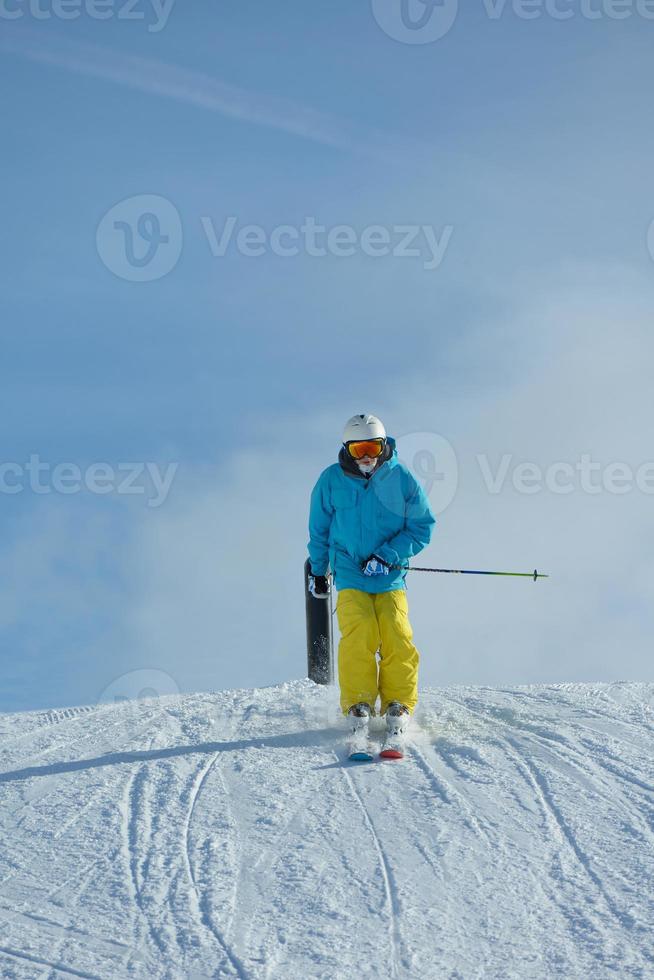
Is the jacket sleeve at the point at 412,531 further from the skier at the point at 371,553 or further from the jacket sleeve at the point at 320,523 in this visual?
the jacket sleeve at the point at 320,523

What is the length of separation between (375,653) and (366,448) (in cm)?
154

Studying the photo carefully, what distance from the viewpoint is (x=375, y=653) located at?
23.4 feet

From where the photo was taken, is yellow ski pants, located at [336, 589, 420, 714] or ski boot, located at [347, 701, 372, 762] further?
yellow ski pants, located at [336, 589, 420, 714]

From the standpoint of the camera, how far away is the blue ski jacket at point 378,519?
7219mm

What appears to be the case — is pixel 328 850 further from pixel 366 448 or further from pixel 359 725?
pixel 366 448

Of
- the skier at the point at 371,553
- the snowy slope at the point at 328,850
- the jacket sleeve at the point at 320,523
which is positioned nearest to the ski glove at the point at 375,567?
the skier at the point at 371,553

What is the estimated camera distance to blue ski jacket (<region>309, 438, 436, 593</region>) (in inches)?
284

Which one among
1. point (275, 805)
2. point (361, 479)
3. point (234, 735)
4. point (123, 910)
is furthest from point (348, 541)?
point (123, 910)

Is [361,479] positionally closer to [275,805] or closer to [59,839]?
[275,805]

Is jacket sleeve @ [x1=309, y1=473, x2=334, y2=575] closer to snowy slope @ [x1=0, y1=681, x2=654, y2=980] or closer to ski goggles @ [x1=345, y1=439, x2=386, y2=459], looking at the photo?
ski goggles @ [x1=345, y1=439, x2=386, y2=459]

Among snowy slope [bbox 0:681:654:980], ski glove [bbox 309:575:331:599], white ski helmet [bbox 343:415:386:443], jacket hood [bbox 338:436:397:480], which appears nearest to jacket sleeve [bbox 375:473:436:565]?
jacket hood [bbox 338:436:397:480]

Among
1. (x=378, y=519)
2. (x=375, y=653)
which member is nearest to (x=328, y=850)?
(x=375, y=653)

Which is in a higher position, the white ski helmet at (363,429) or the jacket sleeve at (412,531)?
the white ski helmet at (363,429)

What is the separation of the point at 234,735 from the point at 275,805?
66.0 inches
